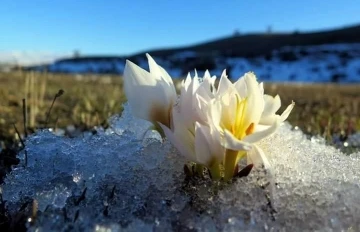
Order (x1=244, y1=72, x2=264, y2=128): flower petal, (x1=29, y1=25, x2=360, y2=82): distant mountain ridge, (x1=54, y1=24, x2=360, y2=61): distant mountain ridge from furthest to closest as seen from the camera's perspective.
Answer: (x1=54, y1=24, x2=360, y2=61): distant mountain ridge, (x1=29, y1=25, x2=360, y2=82): distant mountain ridge, (x1=244, y1=72, x2=264, y2=128): flower petal

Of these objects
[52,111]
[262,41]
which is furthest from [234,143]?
[262,41]

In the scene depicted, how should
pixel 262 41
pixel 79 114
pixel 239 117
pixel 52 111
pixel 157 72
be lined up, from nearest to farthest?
pixel 239 117 < pixel 157 72 < pixel 79 114 < pixel 52 111 < pixel 262 41

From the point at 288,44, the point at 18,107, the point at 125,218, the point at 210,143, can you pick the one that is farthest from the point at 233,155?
the point at 288,44

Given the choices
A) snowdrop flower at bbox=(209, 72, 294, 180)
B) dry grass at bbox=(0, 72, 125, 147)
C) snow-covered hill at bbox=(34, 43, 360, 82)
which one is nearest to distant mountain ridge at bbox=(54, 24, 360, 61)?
snow-covered hill at bbox=(34, 43, 360, 82)

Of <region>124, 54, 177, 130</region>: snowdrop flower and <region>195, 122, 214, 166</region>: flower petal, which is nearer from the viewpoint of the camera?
<region>195, 122, 214, 166</region>: flower petal

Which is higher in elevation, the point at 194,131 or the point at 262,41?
the point at 194,131

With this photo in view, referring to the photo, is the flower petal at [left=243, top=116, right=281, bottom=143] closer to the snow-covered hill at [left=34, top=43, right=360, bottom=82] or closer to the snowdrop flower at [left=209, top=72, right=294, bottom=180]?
the snowdrop flower at [left=209, top=72, right=294, bottom=180]

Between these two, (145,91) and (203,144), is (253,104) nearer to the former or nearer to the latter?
(203,144)

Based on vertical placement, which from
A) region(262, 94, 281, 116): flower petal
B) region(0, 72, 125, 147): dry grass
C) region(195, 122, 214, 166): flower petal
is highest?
region(262, 94, 281, 116): flower petal

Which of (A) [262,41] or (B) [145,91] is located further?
(A) [262,41]

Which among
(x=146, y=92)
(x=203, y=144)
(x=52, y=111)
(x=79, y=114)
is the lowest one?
(x=52, y=111)
